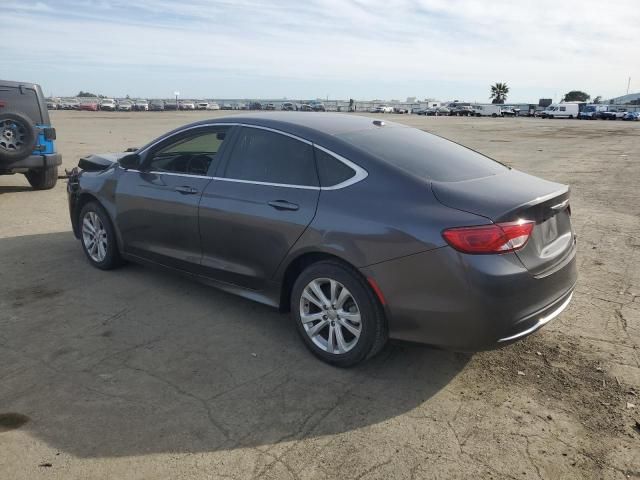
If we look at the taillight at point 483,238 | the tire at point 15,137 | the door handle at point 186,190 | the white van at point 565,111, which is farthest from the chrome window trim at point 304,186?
the white van at point 565,111

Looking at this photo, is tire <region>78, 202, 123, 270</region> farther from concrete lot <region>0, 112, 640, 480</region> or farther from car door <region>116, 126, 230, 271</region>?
concrete lot <region>0, 112, 640, 480</region>

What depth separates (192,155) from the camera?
4.87 metres

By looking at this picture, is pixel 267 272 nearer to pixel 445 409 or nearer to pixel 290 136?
pixel 290 136

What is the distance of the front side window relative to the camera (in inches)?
178

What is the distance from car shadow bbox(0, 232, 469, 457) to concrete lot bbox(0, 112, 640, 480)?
0.04ft

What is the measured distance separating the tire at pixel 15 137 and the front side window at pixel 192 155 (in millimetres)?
4724

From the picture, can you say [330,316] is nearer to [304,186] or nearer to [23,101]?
[304,186]

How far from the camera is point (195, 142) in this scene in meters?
4.80

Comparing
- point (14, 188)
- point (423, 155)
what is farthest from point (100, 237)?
point (14, 188)

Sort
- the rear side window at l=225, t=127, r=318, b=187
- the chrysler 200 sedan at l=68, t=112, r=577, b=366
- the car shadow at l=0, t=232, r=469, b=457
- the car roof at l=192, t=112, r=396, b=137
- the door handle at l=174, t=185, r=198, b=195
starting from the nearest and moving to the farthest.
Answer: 1. the car shadow at l=0, t=232, r=469, b=457
2. the chrysler 200 sedan at l=68, t=112, r=577, b=366
3. the rear side window at l=225, t=127, r=318, b=187
4. the car roof at l=192, t=112, r=396, b=137
5. the door handle at l=174, t=185, r=198, b=195

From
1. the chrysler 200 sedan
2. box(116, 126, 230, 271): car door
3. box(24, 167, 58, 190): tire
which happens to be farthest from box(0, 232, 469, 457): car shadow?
box(24, 167, 58, 190): tire

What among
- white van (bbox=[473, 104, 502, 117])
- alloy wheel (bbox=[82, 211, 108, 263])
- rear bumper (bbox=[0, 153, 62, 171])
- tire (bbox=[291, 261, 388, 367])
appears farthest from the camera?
white van (bbox=[473, 104, 502, 117])

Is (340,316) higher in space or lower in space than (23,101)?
lower

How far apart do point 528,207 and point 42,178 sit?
9.09 m
